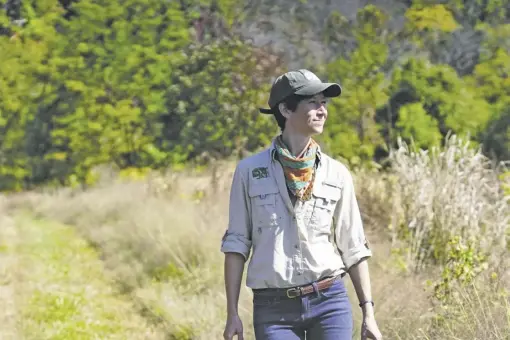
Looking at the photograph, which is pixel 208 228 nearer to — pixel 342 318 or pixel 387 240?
pixel 387 240

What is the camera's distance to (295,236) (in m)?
3.52

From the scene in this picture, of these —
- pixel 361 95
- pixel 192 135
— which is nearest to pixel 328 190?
pixel 361 95

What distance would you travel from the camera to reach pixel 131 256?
9289 mm

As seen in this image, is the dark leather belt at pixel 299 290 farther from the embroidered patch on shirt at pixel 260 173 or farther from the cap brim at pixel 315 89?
the cap brim at pixel 315 89

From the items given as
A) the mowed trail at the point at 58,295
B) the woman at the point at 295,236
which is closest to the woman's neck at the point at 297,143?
the woman at the point at 295,236

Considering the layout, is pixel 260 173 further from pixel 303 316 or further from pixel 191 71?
pixel 191 71

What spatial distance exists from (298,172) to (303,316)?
55 centimetres

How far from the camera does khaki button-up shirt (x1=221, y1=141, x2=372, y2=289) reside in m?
3.50

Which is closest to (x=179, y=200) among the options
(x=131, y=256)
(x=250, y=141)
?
(x=131, y=256)

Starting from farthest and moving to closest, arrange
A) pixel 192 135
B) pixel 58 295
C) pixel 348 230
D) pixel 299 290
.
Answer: pixel 192 135, pixel 58 295, pixel 348 230, pixel 299 290

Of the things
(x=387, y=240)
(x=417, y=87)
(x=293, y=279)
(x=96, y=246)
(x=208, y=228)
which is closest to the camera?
(x=293, y=279)

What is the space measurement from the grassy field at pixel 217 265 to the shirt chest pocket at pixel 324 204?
1275mm

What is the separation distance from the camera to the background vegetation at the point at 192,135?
7539 mm

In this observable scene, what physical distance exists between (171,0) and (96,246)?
5.85 meters
